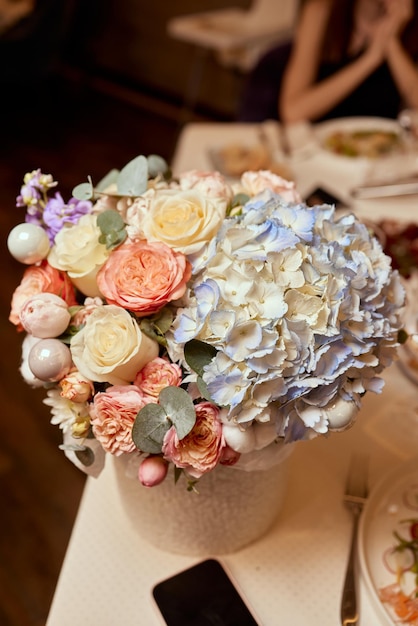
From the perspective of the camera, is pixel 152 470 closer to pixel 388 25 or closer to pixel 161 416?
pixel 161 416

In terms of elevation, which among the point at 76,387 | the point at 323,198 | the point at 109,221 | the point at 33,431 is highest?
the point at 109,221

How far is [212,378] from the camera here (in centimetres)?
52

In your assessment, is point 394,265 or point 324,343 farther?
point 394,265

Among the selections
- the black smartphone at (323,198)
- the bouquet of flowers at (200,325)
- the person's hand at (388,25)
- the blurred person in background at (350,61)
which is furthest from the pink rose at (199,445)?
the person's hand at (388,25)

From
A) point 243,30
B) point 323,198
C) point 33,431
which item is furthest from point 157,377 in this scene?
point 243,30

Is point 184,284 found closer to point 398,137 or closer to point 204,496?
point 204,496

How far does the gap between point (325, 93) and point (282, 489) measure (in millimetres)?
1651

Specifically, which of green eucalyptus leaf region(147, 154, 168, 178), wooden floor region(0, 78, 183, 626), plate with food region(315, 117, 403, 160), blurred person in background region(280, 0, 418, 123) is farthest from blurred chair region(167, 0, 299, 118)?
green eucalyptus leaf region(147, 154, 168, 178)

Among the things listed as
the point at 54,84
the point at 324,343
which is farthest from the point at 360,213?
the point at 54,84

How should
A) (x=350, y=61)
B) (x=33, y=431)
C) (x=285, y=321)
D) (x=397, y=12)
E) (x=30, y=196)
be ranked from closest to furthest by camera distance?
(x=285, y=321)
(x=30, y=196)
(x=33, y=431)
(x=397, y=12)
(x=350, y=61)

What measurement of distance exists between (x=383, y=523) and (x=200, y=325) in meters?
0.41

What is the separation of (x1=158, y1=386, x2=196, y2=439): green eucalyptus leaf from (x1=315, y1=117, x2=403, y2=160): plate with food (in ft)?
3.70

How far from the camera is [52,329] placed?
0.57 meters

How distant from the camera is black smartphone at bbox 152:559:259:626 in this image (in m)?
0.66
